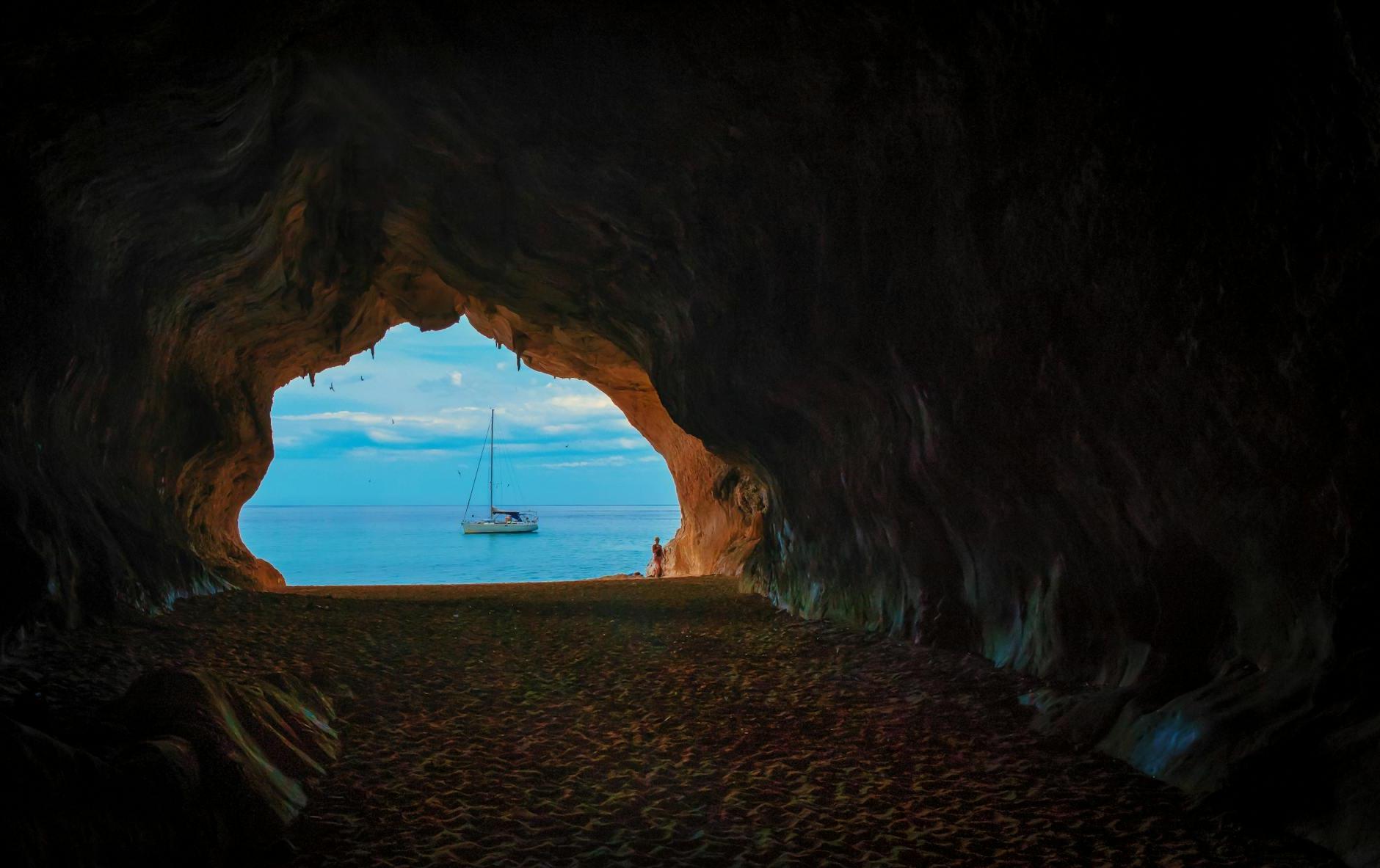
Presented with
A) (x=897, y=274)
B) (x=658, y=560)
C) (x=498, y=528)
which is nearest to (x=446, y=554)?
(x=498, y=528)

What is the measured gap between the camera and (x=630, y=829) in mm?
3541

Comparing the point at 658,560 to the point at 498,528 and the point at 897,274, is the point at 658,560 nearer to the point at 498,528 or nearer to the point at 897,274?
the point at 897,274

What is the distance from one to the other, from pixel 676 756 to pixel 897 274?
3.75 metres

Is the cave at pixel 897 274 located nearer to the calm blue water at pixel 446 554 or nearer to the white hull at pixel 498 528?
the calm blue water at pixel 446 554

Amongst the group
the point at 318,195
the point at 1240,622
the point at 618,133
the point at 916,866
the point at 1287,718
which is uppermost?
the point at 318,195

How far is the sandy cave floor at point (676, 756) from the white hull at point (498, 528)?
70.9 meters

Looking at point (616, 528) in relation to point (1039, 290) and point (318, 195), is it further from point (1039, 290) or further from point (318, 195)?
point (1039, 290)

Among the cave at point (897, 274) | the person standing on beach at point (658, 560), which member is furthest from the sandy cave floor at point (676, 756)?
the person standing on beach at point (658, 560)

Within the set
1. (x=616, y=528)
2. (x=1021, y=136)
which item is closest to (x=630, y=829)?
(x=1021, y=136)

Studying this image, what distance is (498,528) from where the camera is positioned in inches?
3113

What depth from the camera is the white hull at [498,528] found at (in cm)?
7817

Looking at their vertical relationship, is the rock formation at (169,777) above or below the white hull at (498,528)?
below

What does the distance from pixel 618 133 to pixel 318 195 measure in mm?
5699

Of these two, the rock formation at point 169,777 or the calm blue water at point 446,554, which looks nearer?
the rock formation at point 169,777
